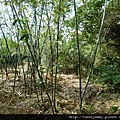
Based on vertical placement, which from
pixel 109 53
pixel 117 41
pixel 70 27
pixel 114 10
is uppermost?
pixel 114 10

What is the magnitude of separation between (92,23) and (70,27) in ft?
1.30

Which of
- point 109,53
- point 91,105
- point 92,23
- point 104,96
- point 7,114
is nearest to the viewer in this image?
point 7,114

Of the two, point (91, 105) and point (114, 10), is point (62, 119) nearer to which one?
point (91, 105)

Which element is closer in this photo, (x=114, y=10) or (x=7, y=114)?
(x=7, y=114)

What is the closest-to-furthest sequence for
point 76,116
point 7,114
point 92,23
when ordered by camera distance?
point 76,116 < point 7,114 < point 92,23

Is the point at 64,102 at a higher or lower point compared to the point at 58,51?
lower

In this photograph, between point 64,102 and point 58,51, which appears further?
point 58,51

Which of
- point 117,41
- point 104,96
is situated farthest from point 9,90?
point 117,41

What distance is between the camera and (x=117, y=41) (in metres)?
3.62

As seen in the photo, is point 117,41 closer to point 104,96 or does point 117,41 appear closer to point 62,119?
point 104,96

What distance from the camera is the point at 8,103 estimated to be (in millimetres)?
2719

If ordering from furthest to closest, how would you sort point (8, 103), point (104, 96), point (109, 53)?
point (109, 53) < point (104, 96) < point (8, 103)

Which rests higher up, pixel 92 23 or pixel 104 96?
pixel 92 23

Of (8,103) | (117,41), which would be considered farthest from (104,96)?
(8,103)
